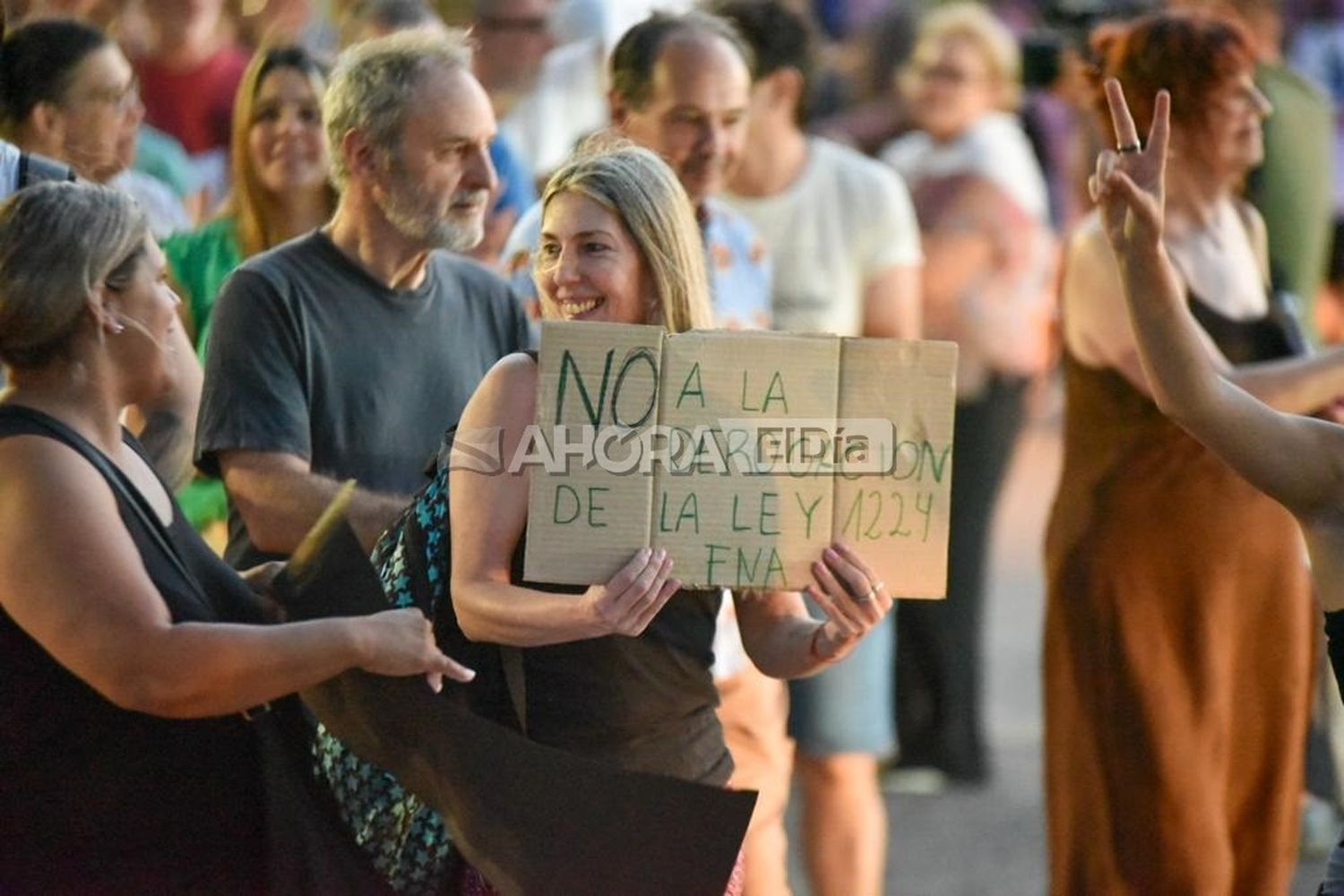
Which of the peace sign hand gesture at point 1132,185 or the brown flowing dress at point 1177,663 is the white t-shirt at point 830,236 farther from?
the peace sign hand gesture at point 1132,185

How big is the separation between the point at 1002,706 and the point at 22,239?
17.5ft

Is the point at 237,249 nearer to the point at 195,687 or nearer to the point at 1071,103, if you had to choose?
the point at 195,687

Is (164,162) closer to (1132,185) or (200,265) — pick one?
(200,265)

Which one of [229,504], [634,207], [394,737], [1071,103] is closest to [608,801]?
[394,737]

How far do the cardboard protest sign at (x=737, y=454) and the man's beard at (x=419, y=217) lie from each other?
3.35 feet

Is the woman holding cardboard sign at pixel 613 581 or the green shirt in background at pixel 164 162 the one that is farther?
the green shirt in background at pixel 164 162

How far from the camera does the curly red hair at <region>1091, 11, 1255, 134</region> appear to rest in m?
4.77

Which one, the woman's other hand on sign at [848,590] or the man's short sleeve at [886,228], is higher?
the man's short sleeve at [886,228]

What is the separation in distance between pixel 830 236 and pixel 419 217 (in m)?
1.95

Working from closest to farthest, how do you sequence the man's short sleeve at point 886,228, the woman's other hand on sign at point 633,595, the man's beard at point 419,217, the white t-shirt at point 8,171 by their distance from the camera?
the woman's other hand on sign at point 633,595, the white t-shirt at point 8,171, the man's beard at point 419,217, the man's short sleeve at point 886,228

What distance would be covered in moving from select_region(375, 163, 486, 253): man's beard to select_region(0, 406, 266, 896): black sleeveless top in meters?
1.24

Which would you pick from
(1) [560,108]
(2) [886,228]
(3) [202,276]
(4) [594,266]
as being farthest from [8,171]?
(1) [560,108]

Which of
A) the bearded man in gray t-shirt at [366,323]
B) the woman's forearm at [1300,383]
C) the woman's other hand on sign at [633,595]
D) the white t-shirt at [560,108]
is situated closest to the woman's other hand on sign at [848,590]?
the woman's other hand on sign at [633,595]

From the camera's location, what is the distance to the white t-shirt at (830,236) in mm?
5766
